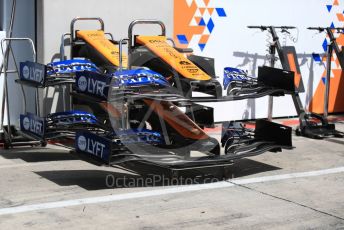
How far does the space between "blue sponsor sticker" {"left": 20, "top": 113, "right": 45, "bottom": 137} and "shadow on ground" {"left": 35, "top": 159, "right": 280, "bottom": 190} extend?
0.53 metres

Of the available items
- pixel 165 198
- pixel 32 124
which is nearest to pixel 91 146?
pixel 165 198

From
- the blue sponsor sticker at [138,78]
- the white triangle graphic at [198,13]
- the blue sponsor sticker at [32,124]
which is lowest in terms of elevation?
the blue sponsor sticker at [32,124]

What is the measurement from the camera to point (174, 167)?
22.2 feet

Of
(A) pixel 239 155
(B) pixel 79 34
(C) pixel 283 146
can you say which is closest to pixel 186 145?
(A) pixel 239 155

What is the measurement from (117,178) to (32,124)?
1.32m

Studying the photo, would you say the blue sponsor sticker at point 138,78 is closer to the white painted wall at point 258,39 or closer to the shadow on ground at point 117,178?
the shadow on ground at point 117,178

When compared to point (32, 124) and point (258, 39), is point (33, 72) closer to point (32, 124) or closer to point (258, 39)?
point (32, 124)

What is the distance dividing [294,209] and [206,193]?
2.98ft

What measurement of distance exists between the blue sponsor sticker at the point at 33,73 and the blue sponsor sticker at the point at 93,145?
1.05m

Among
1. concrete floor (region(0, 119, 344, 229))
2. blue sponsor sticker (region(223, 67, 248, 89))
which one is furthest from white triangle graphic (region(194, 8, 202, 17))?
concrete floor (region(0, 119, 344, 229))

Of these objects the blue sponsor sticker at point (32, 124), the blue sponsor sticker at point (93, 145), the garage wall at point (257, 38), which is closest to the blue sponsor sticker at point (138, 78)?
the blue sponsor sticker at point (93, 145)

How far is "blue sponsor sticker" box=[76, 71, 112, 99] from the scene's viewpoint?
6793mm

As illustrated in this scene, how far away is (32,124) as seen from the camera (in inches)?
305

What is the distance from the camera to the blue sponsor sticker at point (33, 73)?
24.8 ft
